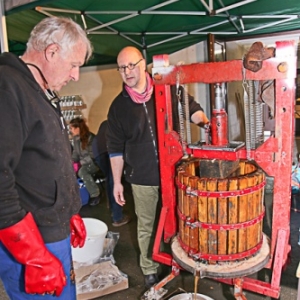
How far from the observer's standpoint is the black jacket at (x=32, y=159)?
110 cm

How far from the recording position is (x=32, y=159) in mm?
1228

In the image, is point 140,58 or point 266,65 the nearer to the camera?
point 266,65

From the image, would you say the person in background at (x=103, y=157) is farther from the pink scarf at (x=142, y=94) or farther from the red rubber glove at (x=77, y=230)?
the red rubber glove at (x=77, y=230)

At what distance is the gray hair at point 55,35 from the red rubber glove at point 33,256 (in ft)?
2.10

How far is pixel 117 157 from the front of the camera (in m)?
2.42

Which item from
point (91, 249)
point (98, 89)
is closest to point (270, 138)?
point (91, 249)

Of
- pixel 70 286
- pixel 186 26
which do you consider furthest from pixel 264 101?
pixel 186 26

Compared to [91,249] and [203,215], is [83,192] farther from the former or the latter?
[203,215]

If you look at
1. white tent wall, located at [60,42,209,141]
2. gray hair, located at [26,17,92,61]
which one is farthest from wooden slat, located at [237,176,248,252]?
white tent wall, located at [60,42,209,141]

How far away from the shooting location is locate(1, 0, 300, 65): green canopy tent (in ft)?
10.7

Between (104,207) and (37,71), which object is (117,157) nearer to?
(37,71)

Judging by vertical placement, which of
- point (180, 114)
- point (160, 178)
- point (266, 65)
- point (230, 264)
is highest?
point (266, 65)

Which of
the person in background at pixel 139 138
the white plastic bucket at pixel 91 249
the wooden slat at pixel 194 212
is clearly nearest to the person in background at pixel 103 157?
the white plastic bucket at pixel 91 249

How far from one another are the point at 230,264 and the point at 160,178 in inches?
28.6
